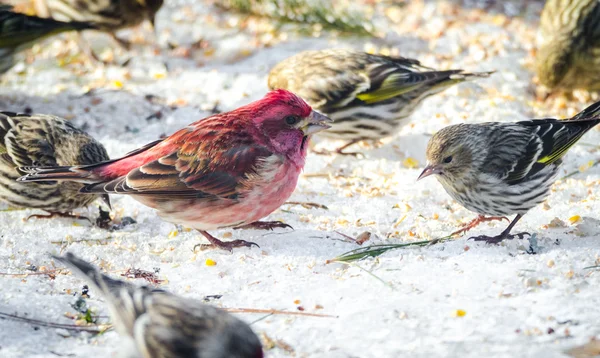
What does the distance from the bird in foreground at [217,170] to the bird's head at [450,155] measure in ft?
2.95

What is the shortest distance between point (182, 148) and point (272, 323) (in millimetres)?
1462

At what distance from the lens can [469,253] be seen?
4891 millimetres

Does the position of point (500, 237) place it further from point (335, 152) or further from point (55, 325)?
point (55, 325)

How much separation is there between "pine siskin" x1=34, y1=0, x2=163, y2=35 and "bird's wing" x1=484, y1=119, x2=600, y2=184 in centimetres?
455

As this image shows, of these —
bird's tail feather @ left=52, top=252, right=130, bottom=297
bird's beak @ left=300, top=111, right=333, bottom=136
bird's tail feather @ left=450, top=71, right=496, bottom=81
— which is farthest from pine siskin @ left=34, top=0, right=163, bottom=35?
bird's tail feather @ left=52, top=252, right=130, bottom=297

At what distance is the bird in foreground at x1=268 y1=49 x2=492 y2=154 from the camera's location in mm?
6812

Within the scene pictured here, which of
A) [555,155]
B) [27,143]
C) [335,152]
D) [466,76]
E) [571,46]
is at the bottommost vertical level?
[335,152]

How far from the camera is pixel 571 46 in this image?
799 centimetres

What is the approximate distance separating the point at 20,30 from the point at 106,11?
1.01 metres

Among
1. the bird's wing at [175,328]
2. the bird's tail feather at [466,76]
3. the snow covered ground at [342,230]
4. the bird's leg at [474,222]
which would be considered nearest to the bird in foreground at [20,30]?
the snow covered ground at [342,230]

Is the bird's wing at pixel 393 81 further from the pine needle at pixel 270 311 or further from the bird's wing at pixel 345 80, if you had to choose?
the pine needle at pixel 270 311

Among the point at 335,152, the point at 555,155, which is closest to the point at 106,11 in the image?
the point at 335,152

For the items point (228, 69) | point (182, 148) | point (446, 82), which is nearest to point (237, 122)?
point (182, 148)

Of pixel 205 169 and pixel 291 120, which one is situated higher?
pixel 291 120
